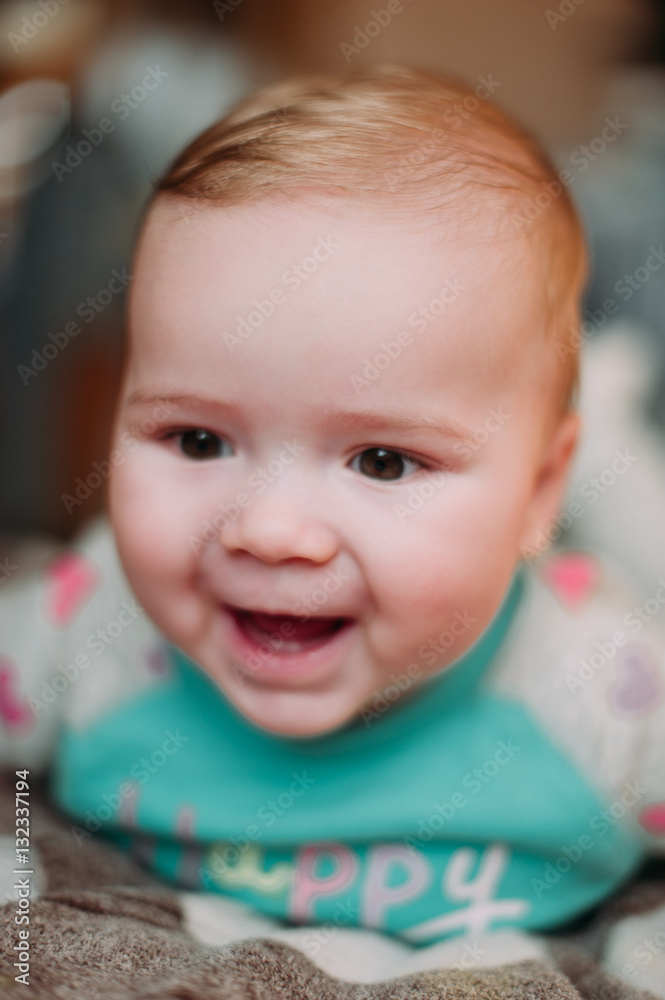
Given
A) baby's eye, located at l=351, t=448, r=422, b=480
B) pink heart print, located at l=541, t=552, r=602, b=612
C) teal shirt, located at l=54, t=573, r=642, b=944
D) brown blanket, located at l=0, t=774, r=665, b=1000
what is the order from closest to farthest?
1. brown blanket, located at l=0, t=774, r=665, b=1000
2. baby's eye, located at l=351, t=448, r=422, b=480
3. teal shirt, located at l=54, t=573, r=642, b=944
4. pink heart print, located at l=541, t=552, r=602, b=612

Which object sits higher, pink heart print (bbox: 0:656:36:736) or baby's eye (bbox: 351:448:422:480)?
baby's eye (bbox: 351:448:422:480)

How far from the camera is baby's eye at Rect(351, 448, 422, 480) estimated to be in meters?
0.63

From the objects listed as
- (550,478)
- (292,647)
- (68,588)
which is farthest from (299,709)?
(68,588)

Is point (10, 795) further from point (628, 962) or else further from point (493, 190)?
point (493, 190)

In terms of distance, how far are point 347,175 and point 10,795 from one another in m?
0.61

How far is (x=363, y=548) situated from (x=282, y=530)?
0.06 meters

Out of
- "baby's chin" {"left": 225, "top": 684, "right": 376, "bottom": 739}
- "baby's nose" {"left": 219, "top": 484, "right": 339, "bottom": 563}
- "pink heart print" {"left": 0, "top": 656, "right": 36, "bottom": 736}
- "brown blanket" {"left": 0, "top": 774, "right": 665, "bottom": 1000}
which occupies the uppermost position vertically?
"baby's nose" {"left": 219, "top": 484, "right": 339, "bottom": 563}

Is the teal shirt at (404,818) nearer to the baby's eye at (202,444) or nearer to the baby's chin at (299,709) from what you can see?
the baby's chin at (299,709)

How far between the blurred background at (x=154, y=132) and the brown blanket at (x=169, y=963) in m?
0.79

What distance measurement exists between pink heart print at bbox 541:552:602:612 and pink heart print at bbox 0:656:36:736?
0.51 metres

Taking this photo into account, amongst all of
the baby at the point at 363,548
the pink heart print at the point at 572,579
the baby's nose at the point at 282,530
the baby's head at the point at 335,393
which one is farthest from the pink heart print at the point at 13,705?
the pink heart print at the point at 572,579

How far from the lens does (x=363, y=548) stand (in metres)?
0.62

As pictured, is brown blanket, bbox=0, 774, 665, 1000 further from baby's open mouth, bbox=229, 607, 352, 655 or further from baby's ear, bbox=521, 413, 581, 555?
baby's ear, bbox=521, 413, 581, 555

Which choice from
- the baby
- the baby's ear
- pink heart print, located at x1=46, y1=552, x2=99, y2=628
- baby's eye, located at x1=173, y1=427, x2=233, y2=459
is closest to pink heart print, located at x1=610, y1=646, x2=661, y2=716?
the baby
